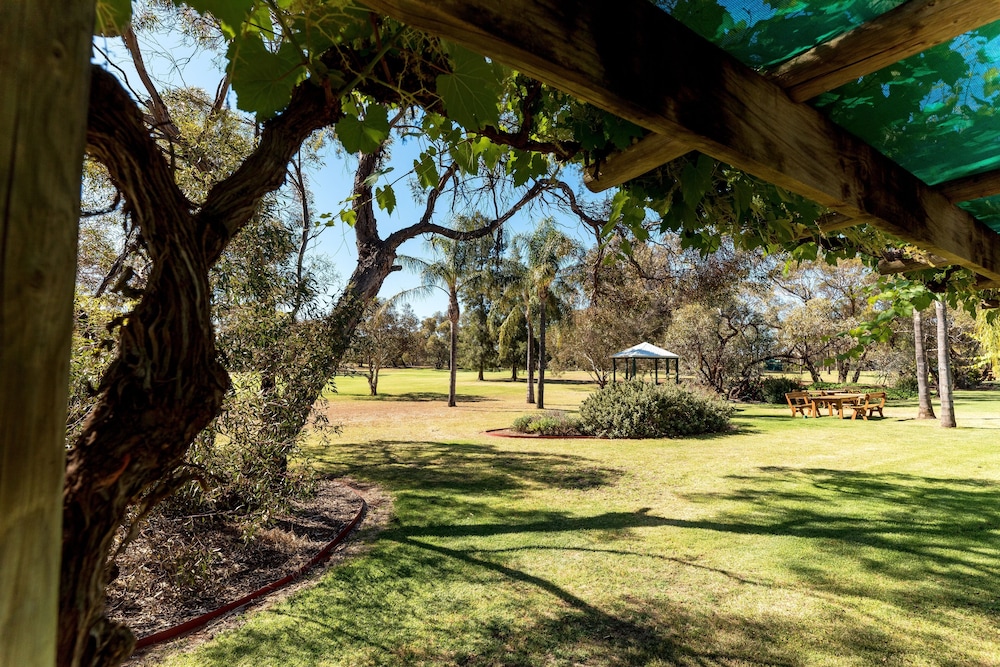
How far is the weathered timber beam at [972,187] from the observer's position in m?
2.37

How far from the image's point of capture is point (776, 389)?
23453 millimetres

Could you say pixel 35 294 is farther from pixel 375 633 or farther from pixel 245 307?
pixel 245 307

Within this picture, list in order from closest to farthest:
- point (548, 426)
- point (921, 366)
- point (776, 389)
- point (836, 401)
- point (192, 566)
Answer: point (192, 566) → point (548, 426) → point (921, 366) → point (836, 401) → point (776, 389)

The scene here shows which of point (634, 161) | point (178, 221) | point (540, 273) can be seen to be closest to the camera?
point (178, 221)

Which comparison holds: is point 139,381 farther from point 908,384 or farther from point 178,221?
point 908,384

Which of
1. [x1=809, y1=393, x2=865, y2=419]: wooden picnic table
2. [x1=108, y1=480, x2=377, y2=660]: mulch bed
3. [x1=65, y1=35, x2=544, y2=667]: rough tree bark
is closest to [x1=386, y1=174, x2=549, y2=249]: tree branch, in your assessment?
[x1=108, y1=480, x2=377, y2=660]: mulch bed

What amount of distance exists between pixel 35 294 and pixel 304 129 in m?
1.31

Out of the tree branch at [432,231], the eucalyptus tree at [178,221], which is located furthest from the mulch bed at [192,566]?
the tree branch at [432,231]

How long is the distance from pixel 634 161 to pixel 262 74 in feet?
3.91

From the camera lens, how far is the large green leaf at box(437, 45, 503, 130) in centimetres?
126

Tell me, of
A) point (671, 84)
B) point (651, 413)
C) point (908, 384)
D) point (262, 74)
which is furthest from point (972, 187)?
point (908, 384)

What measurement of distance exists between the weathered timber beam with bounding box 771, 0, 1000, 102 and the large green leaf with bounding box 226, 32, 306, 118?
148 centimetres

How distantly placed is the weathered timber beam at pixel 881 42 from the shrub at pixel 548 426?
1233 centimetres

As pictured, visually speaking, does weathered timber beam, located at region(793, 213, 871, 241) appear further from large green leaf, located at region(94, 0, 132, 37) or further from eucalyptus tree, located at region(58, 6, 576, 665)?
large green leaf, located at region(94, 0, 132, 37)
